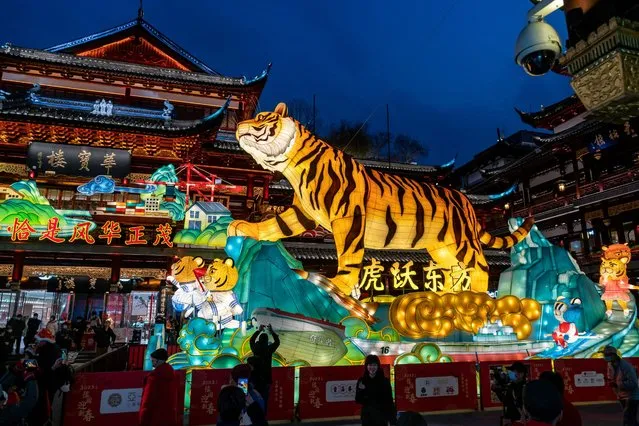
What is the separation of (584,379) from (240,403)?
22.2ft

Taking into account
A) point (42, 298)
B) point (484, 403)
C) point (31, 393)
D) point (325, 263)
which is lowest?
point (484, 403)

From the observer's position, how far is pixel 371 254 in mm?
19750

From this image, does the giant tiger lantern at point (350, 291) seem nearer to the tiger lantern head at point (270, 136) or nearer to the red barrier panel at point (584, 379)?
the tiger lantern head at point (270, 136)

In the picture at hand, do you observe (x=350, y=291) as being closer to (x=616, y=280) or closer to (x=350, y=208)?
(x=350, y=208)

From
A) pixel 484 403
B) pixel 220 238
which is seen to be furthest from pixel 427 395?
pixel 220 238

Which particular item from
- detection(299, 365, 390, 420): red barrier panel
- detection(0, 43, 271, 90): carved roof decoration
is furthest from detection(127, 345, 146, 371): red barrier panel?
detection(0, 43, 271, 90): carved roof decoration

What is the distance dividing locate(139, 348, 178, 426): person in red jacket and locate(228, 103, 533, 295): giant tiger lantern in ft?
14.7

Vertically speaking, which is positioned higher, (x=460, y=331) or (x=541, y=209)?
(x=541, y=209)

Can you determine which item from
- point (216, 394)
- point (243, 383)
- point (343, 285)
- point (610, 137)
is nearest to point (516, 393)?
point (243, 383)

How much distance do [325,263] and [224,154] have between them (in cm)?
610

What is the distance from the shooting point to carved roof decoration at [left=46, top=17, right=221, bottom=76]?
2248 cm

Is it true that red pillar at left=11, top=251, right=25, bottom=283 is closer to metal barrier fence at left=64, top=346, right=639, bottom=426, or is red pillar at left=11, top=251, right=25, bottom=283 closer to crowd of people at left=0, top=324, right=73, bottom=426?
metal barrier fence at left=64, top=346, right=639, bottom=426

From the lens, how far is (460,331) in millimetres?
8586

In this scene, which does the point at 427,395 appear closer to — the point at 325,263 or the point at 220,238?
the point at 220,238
